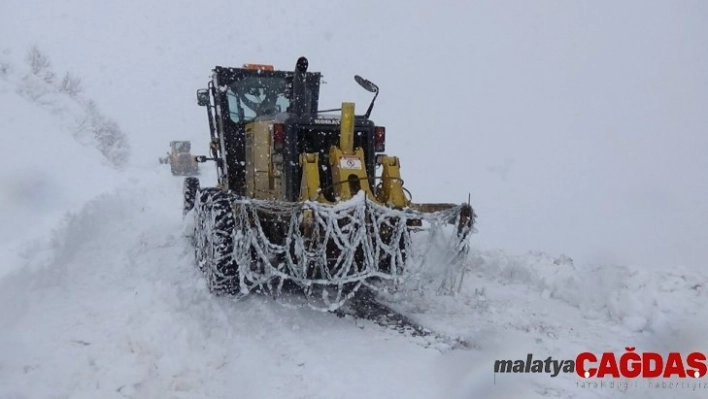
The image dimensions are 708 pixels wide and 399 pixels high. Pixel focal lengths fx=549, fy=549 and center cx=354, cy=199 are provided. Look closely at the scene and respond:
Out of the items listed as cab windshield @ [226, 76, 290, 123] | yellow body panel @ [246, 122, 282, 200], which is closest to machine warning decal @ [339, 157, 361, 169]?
yellow body panel @ [246, 122, 282, 200]

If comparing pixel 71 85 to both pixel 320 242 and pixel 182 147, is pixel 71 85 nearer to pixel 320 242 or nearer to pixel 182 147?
pixel 182 147

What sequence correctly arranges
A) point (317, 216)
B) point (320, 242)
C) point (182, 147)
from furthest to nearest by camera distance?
point (182, 147) → point (320, 242) → point (317, 216)

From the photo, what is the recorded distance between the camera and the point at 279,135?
568cm

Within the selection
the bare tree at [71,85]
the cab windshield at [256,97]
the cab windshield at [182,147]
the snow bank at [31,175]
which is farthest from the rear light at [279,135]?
the bare tree at [71,85]

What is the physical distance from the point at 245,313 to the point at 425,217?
1995mm

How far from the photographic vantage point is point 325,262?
4906 mm

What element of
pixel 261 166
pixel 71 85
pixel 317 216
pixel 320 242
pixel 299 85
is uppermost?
pixel 71 85

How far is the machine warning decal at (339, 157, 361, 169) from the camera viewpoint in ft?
17.7

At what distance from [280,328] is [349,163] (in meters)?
1.71

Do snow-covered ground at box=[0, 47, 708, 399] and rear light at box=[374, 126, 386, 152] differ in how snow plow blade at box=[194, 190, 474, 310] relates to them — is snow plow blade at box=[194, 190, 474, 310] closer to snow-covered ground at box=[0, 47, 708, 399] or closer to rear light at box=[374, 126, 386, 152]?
snow-covered ground at box=[0, 47, 708, 399]

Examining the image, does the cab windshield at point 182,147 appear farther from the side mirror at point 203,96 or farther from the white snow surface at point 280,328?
the side mirror at point 203,96

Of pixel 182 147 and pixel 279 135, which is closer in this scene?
pixel 279 135

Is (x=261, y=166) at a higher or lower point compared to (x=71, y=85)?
lower

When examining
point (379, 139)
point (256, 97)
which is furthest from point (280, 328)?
point (256, 97)
